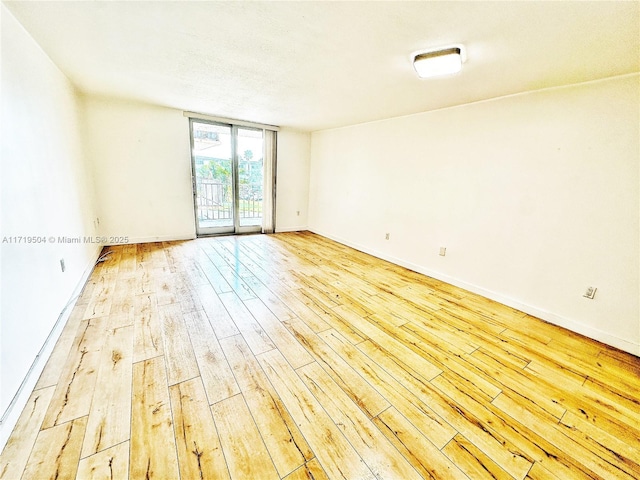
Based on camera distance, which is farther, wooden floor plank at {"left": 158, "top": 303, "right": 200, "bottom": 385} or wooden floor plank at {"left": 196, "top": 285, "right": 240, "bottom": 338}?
wooden floor plank at {"left": 196, "top": 285, "right": 240, "bottom": 338}

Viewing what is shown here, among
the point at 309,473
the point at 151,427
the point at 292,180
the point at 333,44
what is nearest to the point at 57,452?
the point at 151,427

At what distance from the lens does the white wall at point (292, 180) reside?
5.22 meters

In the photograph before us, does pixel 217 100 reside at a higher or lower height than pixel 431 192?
higher

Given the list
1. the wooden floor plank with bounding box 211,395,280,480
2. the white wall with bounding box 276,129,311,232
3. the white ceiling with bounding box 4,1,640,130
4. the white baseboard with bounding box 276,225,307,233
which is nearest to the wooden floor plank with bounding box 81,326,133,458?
the wooden floor plank with bounding box 211,395,280,480

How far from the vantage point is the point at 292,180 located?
215 inches

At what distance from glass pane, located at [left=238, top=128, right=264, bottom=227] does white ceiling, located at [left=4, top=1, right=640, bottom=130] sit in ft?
6.54

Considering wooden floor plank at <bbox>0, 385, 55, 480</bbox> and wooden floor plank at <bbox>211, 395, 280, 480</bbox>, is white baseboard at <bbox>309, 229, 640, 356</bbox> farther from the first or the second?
wooden floor plank at <bbox>0, 385, 55, 480</bbox>

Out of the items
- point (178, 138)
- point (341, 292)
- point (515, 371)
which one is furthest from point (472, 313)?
point (178, 138)

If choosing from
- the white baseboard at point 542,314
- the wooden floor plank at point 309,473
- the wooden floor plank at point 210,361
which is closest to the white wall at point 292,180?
the white baseboard at point 542,314

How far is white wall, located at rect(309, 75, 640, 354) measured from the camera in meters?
2.03

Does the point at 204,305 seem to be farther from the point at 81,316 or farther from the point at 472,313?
the point at 472,313

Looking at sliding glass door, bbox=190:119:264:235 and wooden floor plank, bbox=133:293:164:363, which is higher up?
sliding glass door, bbox=190:119:264:235

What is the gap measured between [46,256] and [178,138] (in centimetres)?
290

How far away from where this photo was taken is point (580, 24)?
4.59 ft
